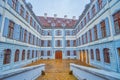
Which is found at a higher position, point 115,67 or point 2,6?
point 2,6

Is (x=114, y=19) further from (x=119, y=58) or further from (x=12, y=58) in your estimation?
(x=12, y=58)

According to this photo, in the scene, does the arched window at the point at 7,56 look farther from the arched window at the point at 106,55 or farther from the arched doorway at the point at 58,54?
the arched doorway at the point at 58,54

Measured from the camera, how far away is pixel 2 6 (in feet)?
35.0

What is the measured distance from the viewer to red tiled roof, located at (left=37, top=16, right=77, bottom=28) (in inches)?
1321

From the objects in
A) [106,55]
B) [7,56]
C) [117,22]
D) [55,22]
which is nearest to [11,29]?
[7,56]

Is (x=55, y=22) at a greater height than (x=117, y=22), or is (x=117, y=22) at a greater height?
(x=55, y=22)

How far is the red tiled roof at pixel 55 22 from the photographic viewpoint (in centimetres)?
3354

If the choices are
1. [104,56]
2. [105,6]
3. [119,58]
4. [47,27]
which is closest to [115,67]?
[119,58]

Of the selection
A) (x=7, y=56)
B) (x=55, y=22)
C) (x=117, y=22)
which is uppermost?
(x=55, y=22)

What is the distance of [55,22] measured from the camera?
36.1 m

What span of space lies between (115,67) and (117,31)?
411 centimetres

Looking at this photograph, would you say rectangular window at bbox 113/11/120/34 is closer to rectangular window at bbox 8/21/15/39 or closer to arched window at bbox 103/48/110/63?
arched window at bbox 103/48/110/63

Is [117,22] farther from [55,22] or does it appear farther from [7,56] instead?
[55,22]

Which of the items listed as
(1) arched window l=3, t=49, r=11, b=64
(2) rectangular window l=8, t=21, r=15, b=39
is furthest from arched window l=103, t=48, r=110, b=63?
(2) rectangular window l=8, t=21, r=15, b=39
